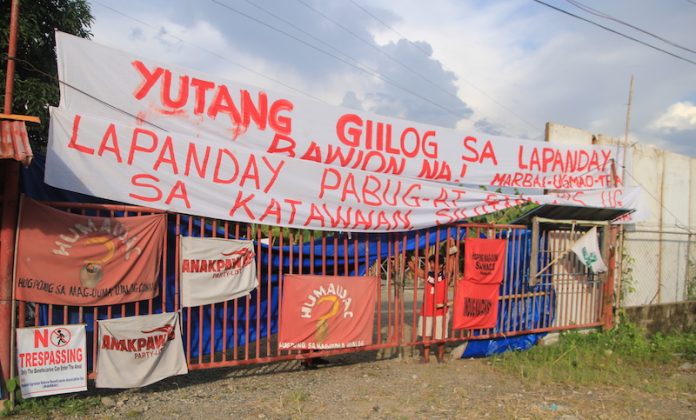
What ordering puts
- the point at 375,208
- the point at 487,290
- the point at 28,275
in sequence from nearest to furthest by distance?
the point at 28,275
the point at 375,208
the point at 487,290

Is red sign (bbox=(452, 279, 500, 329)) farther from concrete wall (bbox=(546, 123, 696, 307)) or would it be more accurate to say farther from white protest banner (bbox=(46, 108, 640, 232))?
concrete wall (bbox=(546, 123, 696, 307))

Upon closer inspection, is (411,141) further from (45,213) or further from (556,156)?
(45,213)

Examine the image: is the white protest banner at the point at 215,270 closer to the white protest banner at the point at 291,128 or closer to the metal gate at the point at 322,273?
the metal gate at the point at 322,273

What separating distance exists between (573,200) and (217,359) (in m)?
5.52

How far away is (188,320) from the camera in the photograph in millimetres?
5152

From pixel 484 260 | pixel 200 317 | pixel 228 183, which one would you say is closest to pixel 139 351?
pixel 200 317

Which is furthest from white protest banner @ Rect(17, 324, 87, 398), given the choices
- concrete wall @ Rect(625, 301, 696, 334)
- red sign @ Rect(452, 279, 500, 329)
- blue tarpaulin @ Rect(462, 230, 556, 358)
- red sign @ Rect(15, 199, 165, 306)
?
concrete wall @ Rect(625, 301, 696, 334)

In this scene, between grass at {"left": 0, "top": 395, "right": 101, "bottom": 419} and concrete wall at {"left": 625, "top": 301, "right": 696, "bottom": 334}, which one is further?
concrete wall at {"left": 625, "top": 301, "right": 696, "bottom": 334}

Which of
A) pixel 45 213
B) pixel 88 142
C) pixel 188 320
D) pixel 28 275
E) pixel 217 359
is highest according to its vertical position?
pixel 88 142

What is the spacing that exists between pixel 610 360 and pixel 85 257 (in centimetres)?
669

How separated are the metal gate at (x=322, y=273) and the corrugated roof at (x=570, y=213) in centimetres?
26

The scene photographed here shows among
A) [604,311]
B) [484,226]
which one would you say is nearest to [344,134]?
[484,226]

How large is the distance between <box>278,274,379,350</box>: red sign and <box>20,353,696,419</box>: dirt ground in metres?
0.44

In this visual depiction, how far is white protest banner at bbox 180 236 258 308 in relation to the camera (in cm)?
513
